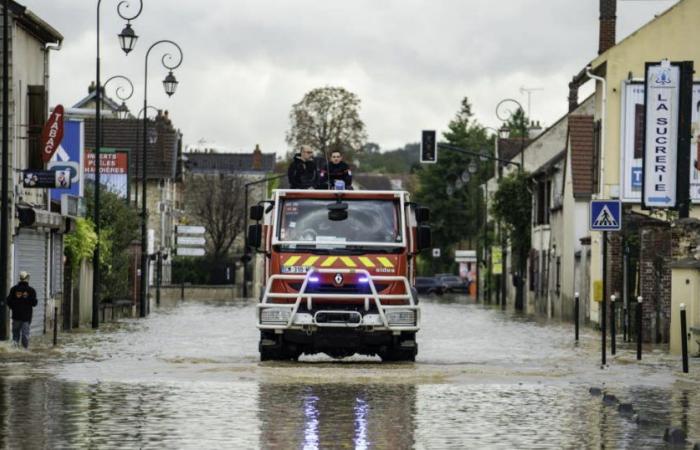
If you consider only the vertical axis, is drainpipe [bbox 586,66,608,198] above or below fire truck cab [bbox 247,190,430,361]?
above

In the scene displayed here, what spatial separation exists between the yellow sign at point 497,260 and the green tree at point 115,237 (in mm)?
31912

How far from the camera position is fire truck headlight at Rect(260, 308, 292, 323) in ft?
85.5

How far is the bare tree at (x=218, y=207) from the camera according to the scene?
5044 inches

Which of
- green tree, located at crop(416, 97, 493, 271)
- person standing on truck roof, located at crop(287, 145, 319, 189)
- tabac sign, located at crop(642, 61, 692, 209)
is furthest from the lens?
green tree, located at crop(416, 97, 493, 271)

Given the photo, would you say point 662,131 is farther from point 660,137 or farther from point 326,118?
point 326,118

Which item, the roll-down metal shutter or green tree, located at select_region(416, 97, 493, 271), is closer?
the roll-down metal shutter

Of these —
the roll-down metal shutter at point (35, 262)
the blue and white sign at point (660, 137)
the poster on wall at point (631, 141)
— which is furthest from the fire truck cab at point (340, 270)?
the poster on wall at point (631, 141)

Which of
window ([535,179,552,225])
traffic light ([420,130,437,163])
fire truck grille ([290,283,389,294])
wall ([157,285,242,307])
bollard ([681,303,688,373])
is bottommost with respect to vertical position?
wall ([157,285,242,307])

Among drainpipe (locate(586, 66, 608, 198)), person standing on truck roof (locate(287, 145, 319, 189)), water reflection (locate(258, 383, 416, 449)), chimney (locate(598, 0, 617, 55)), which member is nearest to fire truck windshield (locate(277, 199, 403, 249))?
person standing on truck roof (locate(287, 145, 319, 189))

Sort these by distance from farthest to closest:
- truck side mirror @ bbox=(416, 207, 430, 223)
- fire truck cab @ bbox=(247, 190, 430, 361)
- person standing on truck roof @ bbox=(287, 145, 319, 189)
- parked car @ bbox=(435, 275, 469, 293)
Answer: parked car @ bbox=(435, 275, 469, 293)
person standing on truck roof @ bbox=(287, 145, 319, 189)
truck side mirror @ bbox=(416, 207, 430, 223)
fire truck cab @ bbox=(247, 190, 430, 361)

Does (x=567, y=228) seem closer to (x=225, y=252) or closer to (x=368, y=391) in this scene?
(x=368, y=391)

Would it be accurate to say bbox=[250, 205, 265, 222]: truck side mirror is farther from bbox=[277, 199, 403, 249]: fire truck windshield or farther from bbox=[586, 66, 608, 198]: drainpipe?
bbox=[586, 66, 608, 198]: drainpipe

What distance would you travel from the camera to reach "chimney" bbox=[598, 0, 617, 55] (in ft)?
191

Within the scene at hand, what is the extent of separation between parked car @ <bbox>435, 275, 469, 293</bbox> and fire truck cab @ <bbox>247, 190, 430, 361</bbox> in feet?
281
